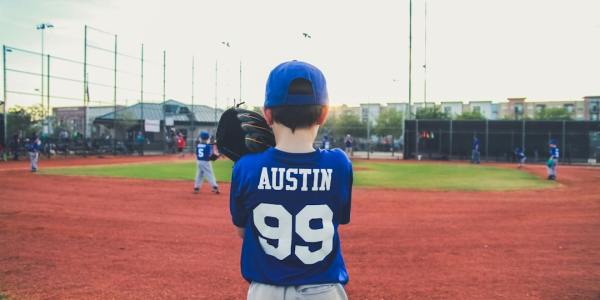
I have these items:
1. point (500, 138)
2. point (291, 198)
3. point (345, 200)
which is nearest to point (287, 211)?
point (291, 198)

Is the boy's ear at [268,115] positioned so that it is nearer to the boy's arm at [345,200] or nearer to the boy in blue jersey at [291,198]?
the boy in blue jersey at [291,198]

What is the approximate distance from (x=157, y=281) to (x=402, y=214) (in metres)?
6.66

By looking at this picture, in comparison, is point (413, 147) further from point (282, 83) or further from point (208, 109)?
point (282, 83)

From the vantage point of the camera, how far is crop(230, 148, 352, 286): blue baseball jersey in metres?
1.98

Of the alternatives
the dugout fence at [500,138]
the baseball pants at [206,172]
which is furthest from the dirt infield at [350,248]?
the dugout fence at [500,138]

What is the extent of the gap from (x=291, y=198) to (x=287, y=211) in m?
0.06

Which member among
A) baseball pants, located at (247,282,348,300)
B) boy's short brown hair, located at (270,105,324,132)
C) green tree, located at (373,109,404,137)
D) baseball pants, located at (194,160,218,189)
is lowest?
baseball pants, located at (194,160,218,189)

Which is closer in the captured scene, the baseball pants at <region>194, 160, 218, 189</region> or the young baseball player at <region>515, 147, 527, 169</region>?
the baseball pants at <region>194, 160, 218, 189</region>

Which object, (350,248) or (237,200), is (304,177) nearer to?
(237,200)

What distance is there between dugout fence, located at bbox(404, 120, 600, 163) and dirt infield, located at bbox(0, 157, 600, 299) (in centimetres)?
2606

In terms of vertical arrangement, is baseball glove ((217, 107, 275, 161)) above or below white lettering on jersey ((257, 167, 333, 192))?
above

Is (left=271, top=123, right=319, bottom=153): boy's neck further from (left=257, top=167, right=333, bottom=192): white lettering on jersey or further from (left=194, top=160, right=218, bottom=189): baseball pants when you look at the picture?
(left=194, top=160, right=218, bottom=189): baseball pants

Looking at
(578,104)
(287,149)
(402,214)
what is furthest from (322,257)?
(578,104)

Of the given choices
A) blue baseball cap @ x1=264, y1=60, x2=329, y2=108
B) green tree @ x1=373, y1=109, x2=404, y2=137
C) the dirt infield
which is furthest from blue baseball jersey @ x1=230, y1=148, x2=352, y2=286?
green tree @ x1=373, y1=109, x2=404, y2=137
